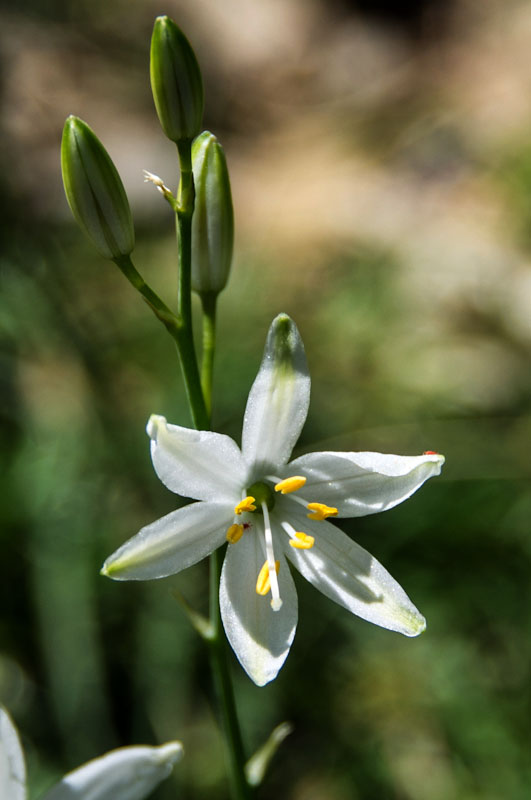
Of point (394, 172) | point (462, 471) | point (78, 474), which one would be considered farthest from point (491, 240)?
point (78, 474)

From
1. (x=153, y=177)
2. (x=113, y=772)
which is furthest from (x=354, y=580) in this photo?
(x=153, y=177)

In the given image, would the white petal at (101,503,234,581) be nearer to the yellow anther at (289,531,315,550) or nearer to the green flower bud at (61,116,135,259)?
the yellow anther at (289,531,315,550)

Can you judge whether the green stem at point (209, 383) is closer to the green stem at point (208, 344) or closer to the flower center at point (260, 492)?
the green stem at point (208, 344)

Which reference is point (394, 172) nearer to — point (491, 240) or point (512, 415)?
point (491, 240)

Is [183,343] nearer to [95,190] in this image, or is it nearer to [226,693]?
[95,190]

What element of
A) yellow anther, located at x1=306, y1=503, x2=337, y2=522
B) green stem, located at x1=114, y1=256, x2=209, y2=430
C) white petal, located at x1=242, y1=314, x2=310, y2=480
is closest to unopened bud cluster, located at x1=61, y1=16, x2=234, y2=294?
green stem, located at x1=114, y1=256, x2=209, y2=430

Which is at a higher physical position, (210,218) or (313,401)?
(210,218)

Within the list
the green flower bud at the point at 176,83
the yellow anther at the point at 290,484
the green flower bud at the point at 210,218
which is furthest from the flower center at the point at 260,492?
the green flower bud at the point at 176,83
